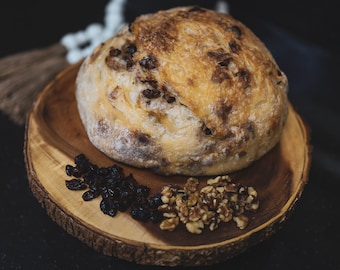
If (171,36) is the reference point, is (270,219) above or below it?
below

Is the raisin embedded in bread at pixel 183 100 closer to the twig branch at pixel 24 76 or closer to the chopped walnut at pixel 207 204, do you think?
the chopped walnut at pixel 207 204

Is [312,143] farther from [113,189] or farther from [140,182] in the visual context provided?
[113,189]

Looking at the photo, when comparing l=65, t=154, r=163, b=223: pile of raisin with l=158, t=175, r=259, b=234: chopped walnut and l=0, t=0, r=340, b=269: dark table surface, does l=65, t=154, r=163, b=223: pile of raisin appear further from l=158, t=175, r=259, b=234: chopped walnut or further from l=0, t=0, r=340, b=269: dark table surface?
l=0, t=0, r=340, b=269: dark table surface

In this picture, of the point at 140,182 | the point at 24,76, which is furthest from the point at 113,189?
the point at 24,76

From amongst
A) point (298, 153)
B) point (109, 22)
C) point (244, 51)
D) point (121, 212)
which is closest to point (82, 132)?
point (121, 212)

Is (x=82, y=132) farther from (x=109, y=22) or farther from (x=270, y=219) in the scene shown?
(x=109, y=22)

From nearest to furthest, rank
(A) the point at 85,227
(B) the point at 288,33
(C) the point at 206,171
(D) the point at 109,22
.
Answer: (A) the point at 85,227 → (C) the point at 206,171 → (D) the point at 109,22 → (B) the point at 288,33
